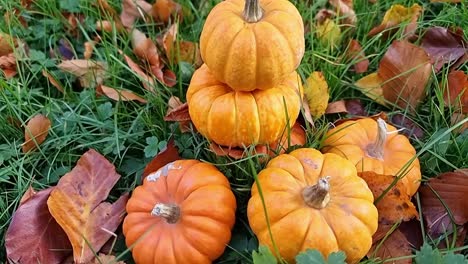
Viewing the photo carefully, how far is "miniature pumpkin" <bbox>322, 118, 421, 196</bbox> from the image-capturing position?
196cm

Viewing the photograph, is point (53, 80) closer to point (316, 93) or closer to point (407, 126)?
point (316, 93)

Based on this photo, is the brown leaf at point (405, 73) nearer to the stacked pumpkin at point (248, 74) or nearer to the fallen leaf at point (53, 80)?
the stacked pumpkin at point (248, 74)

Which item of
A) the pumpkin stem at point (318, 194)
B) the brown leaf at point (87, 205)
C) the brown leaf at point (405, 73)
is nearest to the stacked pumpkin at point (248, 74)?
the pumpkin stem at point (318, 194)

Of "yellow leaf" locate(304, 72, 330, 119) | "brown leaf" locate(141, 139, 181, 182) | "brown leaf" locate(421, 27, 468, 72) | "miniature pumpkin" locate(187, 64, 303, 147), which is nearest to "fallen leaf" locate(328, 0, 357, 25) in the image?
"brown leaf" locate(421, 27, 468, 72)

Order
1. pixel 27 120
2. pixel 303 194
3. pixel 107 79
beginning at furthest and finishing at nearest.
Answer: pixel 107 79
pixel 27 120
pixel 303 194

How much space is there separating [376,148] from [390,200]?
0.20m

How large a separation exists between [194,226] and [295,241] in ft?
1.08

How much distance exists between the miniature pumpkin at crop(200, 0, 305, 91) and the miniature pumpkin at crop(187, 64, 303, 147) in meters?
0.05

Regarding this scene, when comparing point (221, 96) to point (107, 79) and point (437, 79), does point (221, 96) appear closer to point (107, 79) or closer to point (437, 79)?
point (107, 79)

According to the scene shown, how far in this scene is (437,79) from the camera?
93.0 inches

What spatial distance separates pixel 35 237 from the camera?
6.36 feet

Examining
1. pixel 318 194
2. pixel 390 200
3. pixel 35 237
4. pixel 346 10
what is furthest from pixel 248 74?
pixel 346 10

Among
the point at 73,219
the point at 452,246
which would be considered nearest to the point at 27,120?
the point at 73,219

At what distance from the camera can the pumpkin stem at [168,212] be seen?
69.4 inches
